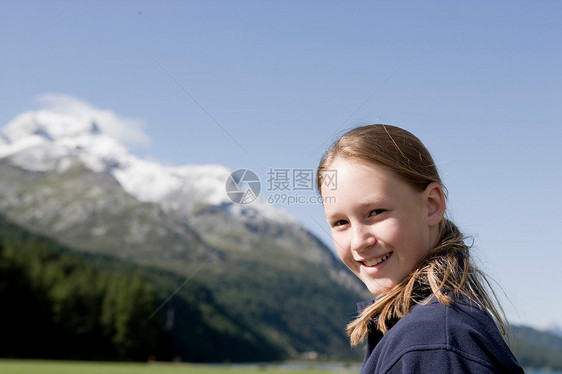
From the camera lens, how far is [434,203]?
8.29 feet

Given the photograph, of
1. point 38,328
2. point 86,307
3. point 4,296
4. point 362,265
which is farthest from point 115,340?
point 362,265

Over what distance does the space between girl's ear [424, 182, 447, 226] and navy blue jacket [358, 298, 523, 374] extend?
474mm

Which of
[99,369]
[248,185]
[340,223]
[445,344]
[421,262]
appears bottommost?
[99,369]

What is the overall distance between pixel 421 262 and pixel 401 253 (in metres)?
0.10

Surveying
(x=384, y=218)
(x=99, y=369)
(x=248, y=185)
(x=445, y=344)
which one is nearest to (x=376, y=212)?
(x=384, y=218)

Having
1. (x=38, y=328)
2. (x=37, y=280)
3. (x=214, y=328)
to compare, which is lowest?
(x=214, y=328)

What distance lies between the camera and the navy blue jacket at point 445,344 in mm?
1913

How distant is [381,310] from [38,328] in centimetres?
8663

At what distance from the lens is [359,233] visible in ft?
7.96

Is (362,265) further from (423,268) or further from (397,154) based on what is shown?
(397,154)

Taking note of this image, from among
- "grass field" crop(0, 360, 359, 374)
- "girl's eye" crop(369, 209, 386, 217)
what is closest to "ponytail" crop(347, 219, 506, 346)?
"girl's eye" crop(369, 209, 386, 217)

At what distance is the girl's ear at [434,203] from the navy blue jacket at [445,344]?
47 cm

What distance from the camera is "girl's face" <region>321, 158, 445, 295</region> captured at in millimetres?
2373

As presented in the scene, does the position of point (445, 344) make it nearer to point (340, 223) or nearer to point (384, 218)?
point (384, 218)
